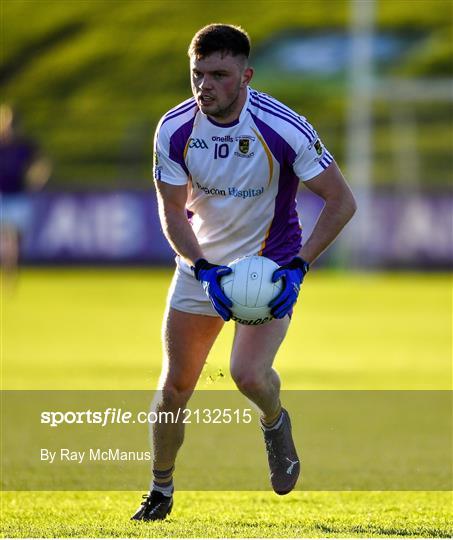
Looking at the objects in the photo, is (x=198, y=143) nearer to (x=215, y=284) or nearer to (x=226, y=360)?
(x=215, y=284)

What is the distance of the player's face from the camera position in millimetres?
6207

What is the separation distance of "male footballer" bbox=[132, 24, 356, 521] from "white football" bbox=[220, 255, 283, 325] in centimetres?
4

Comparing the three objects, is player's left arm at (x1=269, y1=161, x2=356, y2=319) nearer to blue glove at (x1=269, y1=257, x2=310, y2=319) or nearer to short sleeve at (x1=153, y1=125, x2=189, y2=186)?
blue glove at (x1=269, y1=257, x2=310, y2=319)

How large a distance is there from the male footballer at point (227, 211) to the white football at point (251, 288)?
38mm

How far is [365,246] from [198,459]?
18863 millimetres

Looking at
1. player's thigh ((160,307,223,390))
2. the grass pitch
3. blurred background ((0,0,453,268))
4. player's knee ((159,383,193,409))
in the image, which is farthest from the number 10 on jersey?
blurred background ((0,0,453,268))

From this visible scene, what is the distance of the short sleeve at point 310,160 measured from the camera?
21.3 feet

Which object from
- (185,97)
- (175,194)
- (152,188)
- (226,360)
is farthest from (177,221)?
(185,97)

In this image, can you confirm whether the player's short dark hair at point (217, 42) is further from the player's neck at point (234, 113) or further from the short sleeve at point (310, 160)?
the short sleeve at point (310, 160)

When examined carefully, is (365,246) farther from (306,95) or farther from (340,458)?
(306,95)

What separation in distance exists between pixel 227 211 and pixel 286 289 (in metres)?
0.59

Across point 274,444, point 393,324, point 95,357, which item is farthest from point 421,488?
point 393,324

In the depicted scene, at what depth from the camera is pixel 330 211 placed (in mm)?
6586

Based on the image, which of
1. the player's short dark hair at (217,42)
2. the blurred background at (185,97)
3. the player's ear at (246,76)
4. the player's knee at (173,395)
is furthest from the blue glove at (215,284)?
the blurred background at (185,97)
